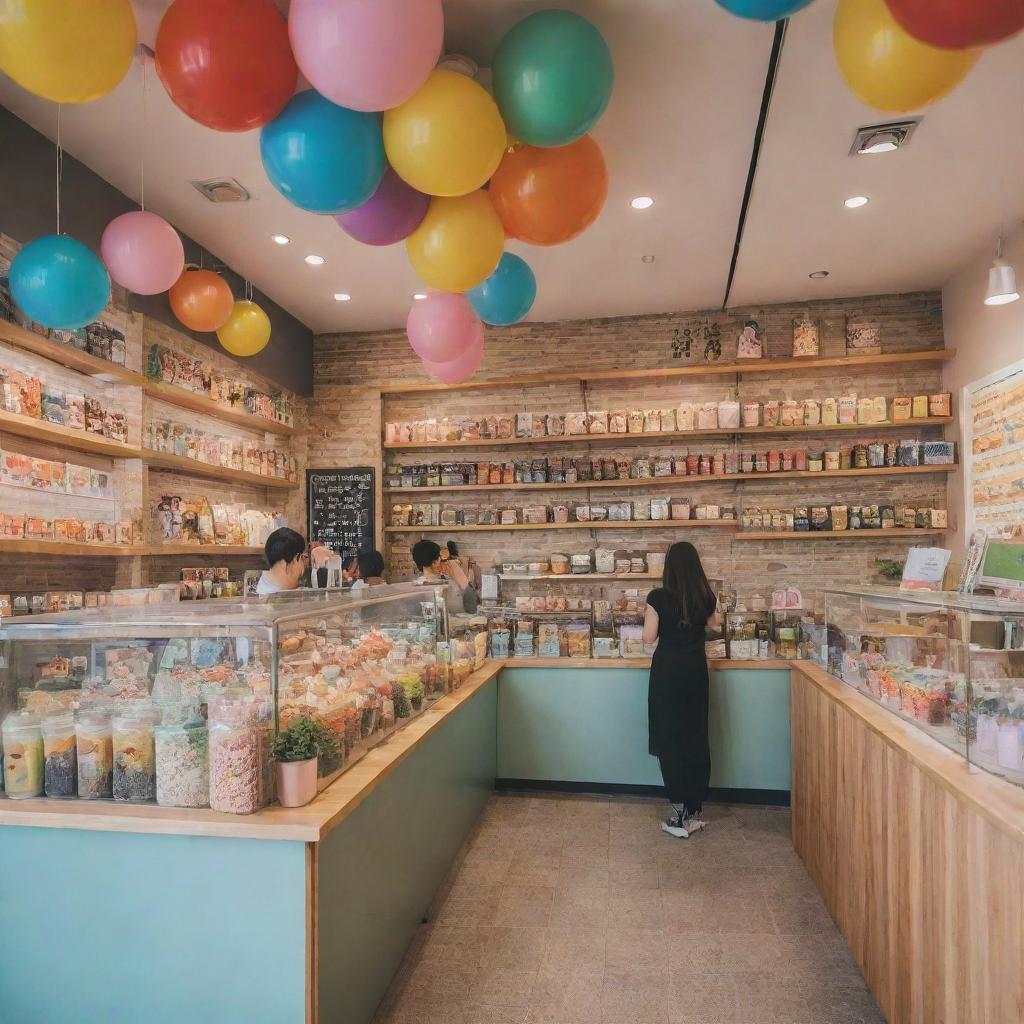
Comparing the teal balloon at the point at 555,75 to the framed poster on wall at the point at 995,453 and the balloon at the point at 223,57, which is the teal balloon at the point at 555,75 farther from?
the framed poster on wall at the point at 995,453

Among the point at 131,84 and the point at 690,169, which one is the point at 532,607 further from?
the point at 131,84

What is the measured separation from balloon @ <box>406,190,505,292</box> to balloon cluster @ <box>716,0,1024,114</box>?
113 cm

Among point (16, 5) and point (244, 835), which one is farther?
point (16, 5)

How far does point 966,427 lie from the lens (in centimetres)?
561

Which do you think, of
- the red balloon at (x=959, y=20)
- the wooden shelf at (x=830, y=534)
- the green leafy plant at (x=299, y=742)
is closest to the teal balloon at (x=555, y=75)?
the red balloon at (x=959, y=20)

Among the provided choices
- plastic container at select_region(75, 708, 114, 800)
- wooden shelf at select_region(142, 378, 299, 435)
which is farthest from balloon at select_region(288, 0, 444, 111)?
wooden shelf at select_region(142, 378, 299, 435)

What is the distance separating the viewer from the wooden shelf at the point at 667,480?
591 centimetres

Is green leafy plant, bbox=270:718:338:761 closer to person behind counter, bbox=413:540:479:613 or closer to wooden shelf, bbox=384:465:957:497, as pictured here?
person behind counter, bbox=413:540:479:613

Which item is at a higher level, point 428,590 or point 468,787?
point 428,590

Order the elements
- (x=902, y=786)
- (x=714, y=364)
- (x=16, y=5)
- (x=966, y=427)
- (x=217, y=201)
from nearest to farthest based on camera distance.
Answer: (x=16, y=5) → (x=902, y=786) → (x=217, y=201) → (x=966, y=427) → (x=714, y=364)

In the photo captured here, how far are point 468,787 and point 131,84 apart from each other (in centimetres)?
373

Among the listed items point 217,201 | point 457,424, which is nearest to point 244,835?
point 217,201

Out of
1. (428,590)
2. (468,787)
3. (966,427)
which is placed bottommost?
(468,787)

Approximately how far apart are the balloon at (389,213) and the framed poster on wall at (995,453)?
3.96 metres
